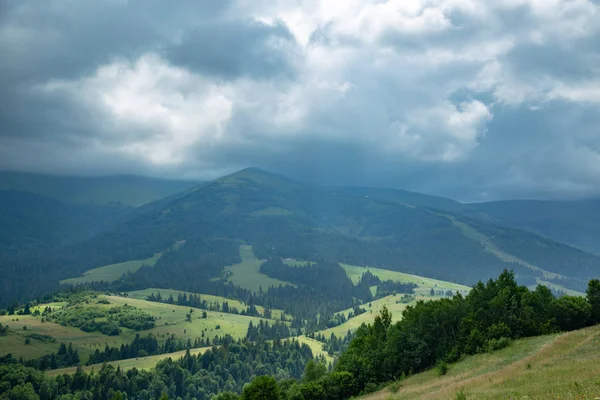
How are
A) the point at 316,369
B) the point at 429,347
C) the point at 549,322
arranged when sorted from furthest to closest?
the point at 316,369 → the point at 429,347 → the point at 549,322

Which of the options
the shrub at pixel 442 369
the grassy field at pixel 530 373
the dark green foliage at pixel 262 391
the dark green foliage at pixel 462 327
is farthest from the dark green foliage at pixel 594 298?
the dark green foliage at pixel 262 391

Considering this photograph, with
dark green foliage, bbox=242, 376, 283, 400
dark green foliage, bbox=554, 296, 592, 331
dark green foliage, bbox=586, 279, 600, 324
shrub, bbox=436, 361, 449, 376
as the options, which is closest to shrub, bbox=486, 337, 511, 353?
shrub, bbox=436, 361, 449, 376

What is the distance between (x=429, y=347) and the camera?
3735 inches

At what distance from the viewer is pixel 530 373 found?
50750 millimetres

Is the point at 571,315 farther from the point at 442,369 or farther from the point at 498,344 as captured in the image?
the point at 442,369

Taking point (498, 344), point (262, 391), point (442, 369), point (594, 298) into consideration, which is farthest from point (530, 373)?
point (594, 298)

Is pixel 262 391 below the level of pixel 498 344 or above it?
below

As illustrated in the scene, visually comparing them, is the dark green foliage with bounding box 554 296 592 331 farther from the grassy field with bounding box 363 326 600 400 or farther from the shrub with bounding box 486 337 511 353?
the shrub with bounding box 486 337 511 353

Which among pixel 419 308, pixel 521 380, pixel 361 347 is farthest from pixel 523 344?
pixel 361 347

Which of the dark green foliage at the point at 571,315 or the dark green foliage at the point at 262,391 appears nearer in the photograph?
the dark green foliage at the point at 262,391

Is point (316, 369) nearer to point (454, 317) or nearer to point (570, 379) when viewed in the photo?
point (454, 317)

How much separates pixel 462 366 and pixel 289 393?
3534 centimetres

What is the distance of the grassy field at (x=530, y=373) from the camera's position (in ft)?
125

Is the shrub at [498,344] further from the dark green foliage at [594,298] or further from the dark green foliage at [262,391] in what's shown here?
the dark green foliage at [262,391]
